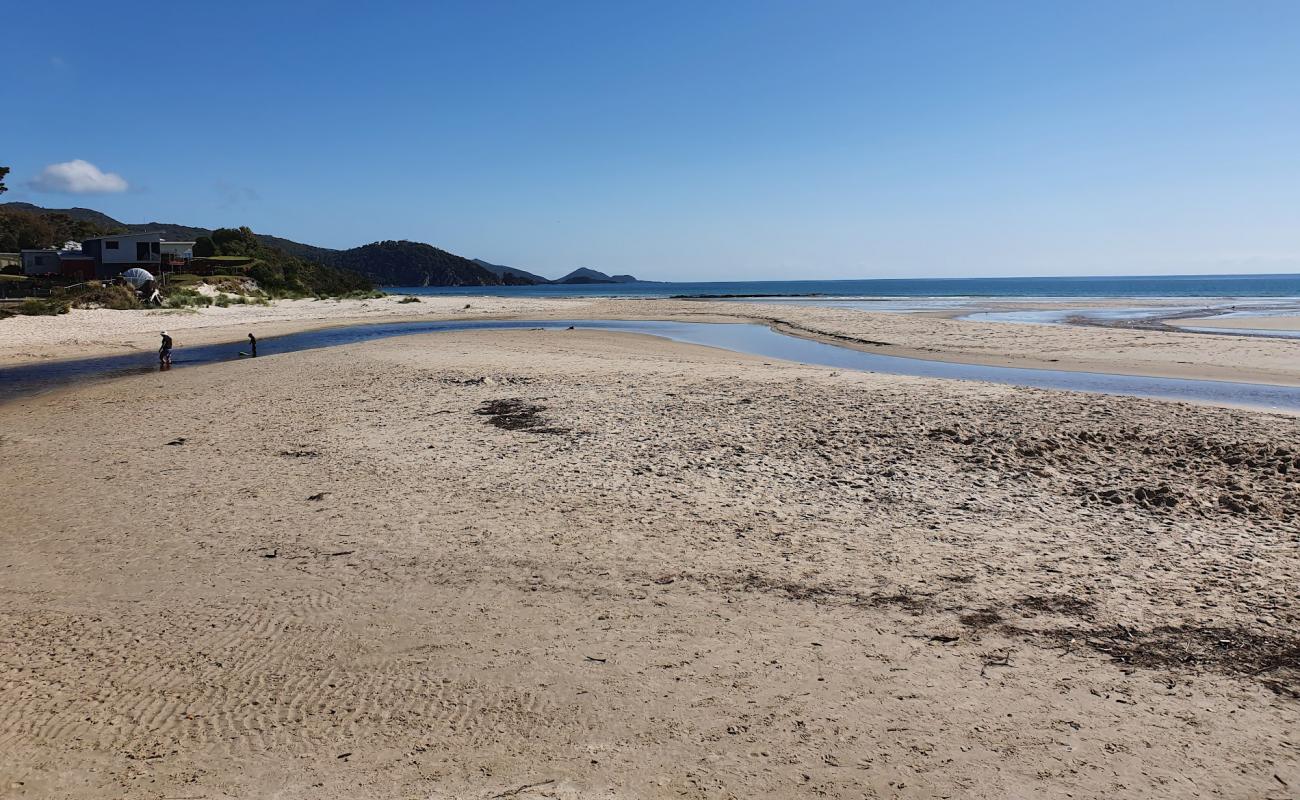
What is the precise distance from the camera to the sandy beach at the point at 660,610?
13.3 ft

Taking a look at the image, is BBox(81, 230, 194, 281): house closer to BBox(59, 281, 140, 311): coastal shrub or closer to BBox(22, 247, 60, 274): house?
BBox(22, 247, 60, 274): house

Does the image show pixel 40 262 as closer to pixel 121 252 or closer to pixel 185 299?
pixel 121 252

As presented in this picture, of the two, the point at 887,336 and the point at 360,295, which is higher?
the point at 360,295

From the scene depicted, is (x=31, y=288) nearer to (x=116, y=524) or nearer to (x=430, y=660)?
(x=116, y=524)

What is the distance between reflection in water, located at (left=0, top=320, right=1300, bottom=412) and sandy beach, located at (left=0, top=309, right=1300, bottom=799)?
632 cm

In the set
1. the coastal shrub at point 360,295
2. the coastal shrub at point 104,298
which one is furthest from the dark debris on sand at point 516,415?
the coastal shrub at point 360,295

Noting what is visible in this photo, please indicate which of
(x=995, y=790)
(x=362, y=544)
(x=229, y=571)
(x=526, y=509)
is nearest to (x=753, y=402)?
(x=526, y=509)

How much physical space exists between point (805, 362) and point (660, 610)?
766 inches

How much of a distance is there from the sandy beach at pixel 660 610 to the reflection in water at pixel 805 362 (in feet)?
20.7

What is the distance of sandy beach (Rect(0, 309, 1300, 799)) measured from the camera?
13.3 feet

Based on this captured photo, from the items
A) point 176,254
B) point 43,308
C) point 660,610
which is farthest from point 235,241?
point 660,610

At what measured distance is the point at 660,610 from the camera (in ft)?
19.1

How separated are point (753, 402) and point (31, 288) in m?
59.7

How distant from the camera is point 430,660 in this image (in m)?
5.11
